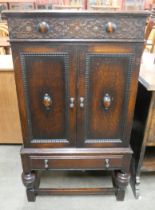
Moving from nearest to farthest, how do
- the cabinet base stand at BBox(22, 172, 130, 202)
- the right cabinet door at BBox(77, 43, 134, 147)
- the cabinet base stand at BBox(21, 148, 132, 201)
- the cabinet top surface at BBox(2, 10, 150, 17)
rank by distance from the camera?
the cabinet top surface at BBox(2, 10, 150, 17) < the right cabinet door at BBox(77, 43, 134, 147) < the cabinet base stand at BBox(21, 148, 132, 201) < the cabinet base stand at BBox(22, 172, 130, 202)

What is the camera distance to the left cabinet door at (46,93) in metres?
0.99

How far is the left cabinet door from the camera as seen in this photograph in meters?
0.99

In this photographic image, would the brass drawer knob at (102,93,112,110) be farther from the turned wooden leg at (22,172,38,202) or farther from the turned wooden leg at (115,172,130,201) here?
the turned wooden leg at (22,172,38,202)

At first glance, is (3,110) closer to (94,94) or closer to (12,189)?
(12,189)

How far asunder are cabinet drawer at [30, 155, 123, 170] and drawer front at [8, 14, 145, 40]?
0.72 metres

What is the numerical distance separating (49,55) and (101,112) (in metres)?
0.42

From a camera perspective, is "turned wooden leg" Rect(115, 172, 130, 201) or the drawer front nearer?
the drawer front

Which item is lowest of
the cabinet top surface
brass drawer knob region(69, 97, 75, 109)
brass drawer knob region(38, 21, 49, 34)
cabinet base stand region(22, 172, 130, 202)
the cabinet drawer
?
cabinet base stand region(22, 172, 130, 202)

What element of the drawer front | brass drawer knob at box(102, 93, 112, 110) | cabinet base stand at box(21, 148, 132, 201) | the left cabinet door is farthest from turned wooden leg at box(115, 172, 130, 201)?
the drawer front

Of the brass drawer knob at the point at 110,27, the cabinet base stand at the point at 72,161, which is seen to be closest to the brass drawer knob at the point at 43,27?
the brass drawer knob at the point at 110,27

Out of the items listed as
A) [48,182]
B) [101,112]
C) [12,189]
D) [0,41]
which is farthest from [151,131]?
[0,41]

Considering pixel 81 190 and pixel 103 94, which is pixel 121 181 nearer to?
pixel 81 190

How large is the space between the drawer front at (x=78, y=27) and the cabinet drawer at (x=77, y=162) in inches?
28.4

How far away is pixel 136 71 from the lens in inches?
40.6
